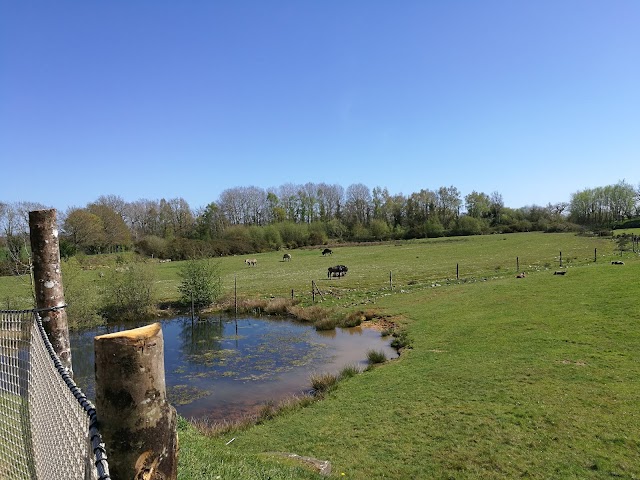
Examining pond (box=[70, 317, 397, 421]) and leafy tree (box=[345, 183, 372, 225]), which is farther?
leafy tree (box=[345, 183, 372, 225])

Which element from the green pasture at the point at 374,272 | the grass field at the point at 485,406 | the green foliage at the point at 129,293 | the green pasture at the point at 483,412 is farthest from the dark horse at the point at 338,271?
the green pasture at the point at 483,412

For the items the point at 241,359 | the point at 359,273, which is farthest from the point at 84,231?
the point at 241,359

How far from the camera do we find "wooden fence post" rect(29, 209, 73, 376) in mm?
5824

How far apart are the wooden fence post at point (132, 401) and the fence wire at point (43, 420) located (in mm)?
108

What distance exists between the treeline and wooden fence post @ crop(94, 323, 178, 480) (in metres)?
79.6

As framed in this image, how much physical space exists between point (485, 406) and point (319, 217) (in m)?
112

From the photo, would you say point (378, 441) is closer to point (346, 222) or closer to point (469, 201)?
point (346, 222)

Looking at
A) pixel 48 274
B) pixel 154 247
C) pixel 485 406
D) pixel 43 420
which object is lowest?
pixel 485 406

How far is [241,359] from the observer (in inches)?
899

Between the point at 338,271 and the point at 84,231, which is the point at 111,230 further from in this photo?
the point at 338,271

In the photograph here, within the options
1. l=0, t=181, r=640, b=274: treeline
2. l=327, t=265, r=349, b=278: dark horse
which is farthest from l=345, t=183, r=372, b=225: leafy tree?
l=327, t=265, r=349, b=278: dark horse

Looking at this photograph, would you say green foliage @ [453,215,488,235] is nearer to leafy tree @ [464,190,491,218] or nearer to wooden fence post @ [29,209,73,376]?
leafy tree @ [464,190,491,218]

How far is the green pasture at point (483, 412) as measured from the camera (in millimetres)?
8305

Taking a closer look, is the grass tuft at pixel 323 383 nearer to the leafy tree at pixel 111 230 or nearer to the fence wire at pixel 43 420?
the fence wire at pixel 43 420
